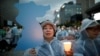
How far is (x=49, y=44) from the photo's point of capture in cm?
149

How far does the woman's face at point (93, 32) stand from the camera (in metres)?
1.52

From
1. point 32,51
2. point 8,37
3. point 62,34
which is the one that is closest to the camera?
point 32,51

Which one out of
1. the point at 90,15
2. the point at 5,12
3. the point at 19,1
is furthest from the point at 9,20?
the point at 90,15

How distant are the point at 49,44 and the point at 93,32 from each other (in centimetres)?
33

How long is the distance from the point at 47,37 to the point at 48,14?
0.76ft

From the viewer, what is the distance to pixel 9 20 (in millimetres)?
Answer: 1820

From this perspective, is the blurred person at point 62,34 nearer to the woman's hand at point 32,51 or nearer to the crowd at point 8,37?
the woman's hand at point 32,51

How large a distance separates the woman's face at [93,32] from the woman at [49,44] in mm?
220

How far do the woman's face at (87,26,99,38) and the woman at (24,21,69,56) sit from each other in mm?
220

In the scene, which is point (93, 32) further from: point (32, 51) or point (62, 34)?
point (32, 51)

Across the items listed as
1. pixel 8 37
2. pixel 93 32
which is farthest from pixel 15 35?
pixel 93 32

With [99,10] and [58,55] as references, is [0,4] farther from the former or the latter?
[99,10]

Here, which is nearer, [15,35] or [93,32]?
[93,32]

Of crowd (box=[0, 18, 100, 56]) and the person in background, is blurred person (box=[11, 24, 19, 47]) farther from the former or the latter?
the person in background
